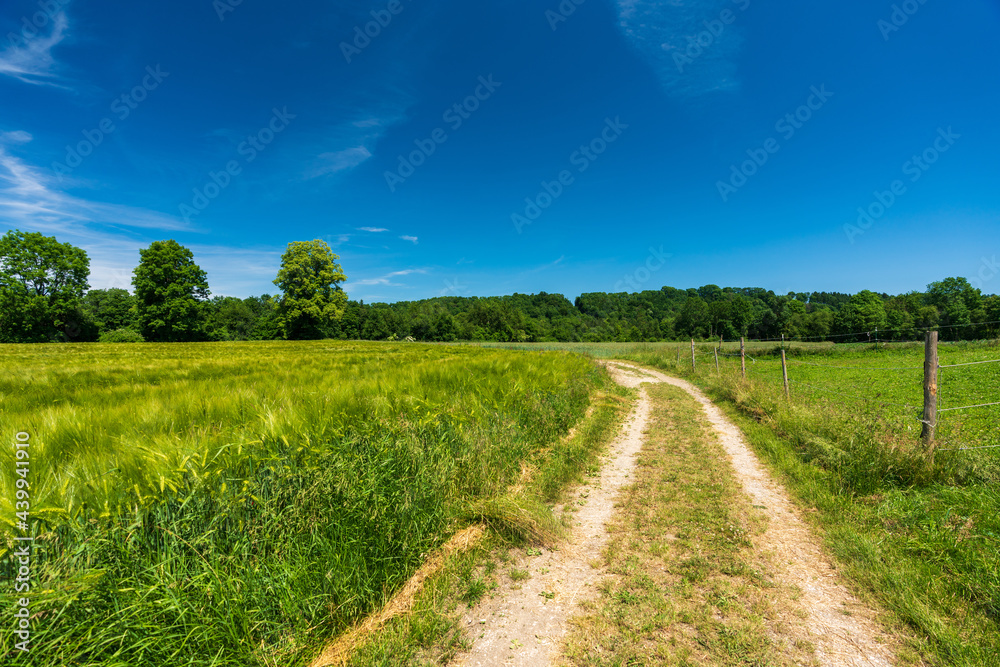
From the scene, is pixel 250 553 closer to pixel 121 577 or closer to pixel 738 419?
pixel 121 577

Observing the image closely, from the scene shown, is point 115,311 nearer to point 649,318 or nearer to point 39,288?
point 39,288

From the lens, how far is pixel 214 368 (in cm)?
939

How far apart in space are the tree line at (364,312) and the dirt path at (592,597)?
15.6 feet

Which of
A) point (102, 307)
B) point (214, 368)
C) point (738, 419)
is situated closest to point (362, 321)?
point (102, 307)

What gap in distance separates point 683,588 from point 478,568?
1.89 meters

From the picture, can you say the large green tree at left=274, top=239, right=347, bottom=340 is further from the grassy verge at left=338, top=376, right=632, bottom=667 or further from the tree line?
the grassy verge at left=338, top=376, right=632, bottom=667

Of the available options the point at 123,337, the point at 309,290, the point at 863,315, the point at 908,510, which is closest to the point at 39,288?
the point at 123,337

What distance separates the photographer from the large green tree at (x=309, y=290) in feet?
148

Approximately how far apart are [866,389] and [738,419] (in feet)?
35.1

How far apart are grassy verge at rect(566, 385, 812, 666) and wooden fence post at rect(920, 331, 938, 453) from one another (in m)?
2.67

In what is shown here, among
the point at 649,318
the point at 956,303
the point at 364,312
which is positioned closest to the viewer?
the point at 956,303

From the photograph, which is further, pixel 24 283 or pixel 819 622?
pixel 24 283

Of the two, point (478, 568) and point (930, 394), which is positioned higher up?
point (930, 394)

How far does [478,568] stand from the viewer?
11.4 feet
